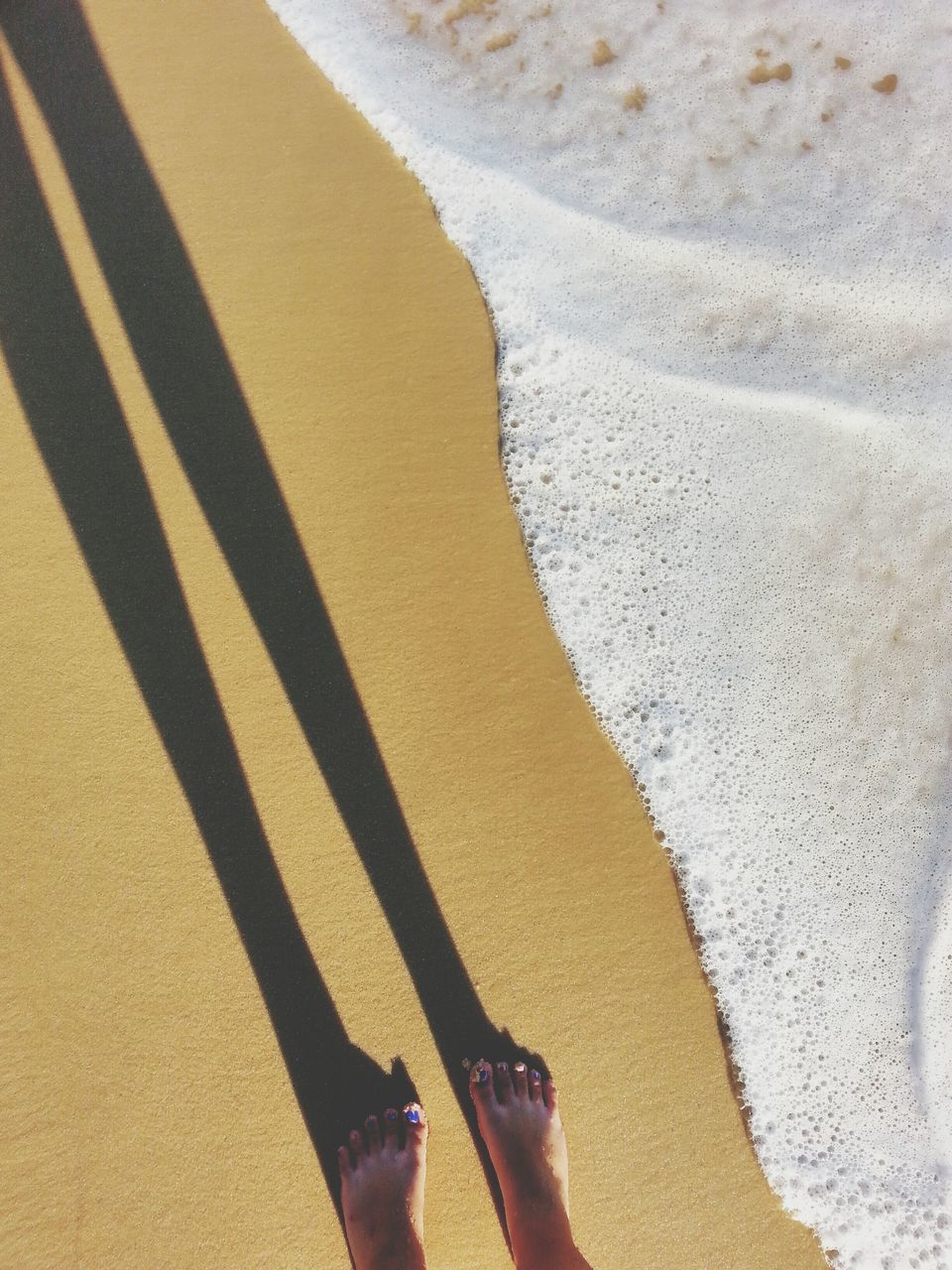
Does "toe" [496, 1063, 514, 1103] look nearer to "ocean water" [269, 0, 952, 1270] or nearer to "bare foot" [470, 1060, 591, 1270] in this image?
"bare foot" [470, 1060, 591, 1270]

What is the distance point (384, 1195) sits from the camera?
1715 millimetres

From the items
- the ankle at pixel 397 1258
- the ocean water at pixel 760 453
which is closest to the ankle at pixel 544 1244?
the ankle at pixel 397 1258

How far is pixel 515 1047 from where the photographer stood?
182 cm

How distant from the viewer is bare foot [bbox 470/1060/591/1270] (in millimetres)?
1670

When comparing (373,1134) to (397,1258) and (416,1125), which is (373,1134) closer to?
(416,1125)

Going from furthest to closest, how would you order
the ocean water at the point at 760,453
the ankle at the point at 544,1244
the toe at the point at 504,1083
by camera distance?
1. the ocean water at the point at 760,453
2. the toe at the point at 504,1083
3. the ankle at the point at 544,1244

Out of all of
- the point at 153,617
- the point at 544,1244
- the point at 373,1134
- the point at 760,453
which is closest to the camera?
the point at 544,1244

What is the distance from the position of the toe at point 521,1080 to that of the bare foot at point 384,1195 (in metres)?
0.27

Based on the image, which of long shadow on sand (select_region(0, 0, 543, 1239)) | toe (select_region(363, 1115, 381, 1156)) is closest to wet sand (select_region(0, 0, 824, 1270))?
long shadow on sand (select_region(0, 0, 543, 1239))

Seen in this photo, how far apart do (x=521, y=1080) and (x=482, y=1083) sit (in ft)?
0.32

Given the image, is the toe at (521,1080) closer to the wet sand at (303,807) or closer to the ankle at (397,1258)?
the wet sand at (303,807)

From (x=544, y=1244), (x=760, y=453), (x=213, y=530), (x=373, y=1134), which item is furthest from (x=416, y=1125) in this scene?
(x=760, y=453)

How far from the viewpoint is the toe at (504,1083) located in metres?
1.76

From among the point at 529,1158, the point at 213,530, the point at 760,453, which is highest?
the point at 213,530
